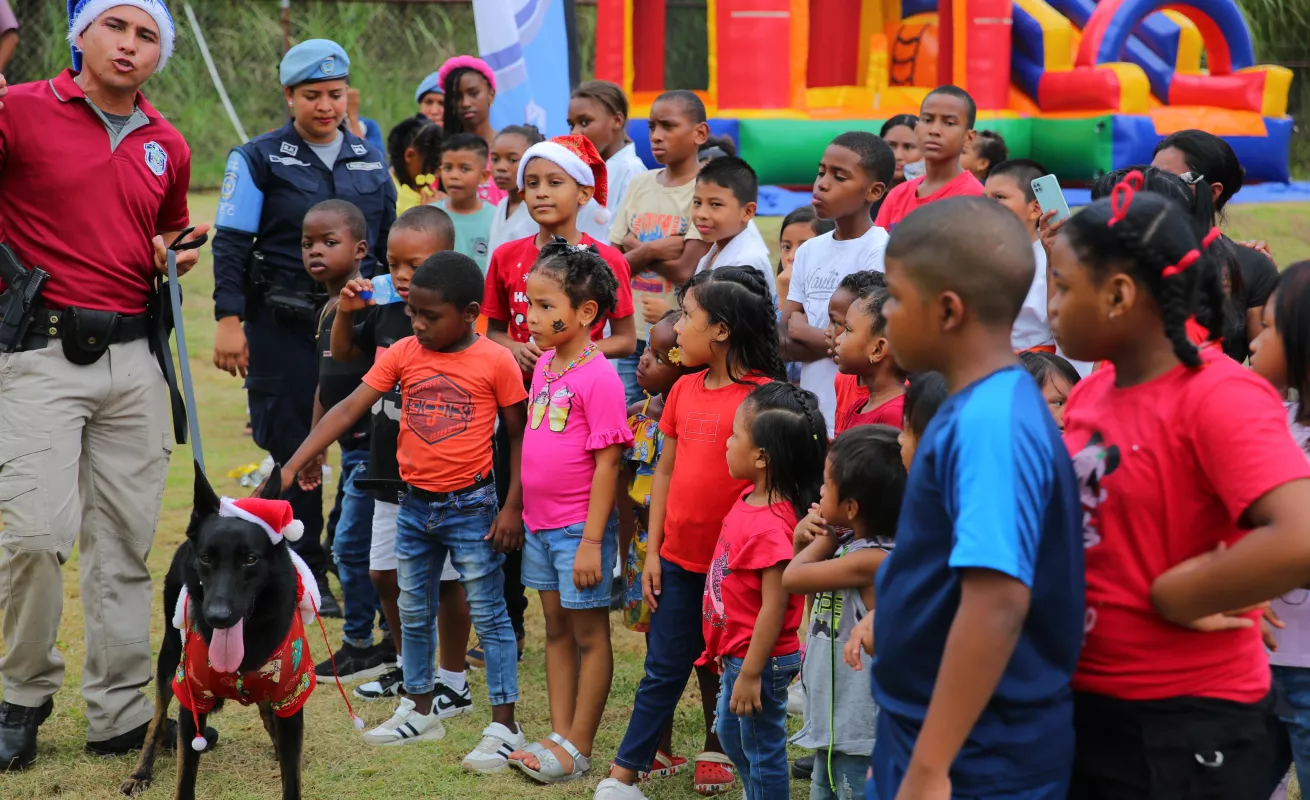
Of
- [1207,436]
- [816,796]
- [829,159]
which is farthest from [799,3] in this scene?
[1207,436]

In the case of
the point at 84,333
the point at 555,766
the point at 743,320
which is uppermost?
the point at 743,320

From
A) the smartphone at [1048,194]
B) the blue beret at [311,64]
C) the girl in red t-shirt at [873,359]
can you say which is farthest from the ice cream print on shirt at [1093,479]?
the blue beret at [311,64]

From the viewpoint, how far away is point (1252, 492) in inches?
77.7

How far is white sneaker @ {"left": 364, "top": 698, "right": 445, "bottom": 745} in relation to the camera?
4.61m

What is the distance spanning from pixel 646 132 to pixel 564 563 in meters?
8.21

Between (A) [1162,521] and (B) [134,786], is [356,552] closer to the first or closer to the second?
(B) [134,786]

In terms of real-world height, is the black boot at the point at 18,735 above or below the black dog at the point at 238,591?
below

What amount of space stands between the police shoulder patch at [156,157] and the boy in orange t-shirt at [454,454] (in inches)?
40.3

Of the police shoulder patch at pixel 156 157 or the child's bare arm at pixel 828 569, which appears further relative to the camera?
the police shoulder patch at pixel 156 157

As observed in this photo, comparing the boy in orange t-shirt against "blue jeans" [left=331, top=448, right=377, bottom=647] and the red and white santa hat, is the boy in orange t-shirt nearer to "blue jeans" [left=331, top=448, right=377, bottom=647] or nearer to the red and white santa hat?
the red and white santa hat

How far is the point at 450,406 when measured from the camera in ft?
14.8

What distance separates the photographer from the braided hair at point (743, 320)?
3.95 metres

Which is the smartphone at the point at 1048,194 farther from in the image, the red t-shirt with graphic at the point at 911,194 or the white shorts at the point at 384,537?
the white shorts at the point at 384,537

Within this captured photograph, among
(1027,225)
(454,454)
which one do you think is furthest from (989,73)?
(454,454)
